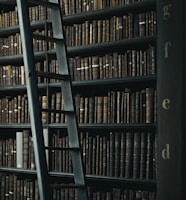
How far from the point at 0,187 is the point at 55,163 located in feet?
2.01

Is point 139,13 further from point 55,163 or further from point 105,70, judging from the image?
point 55,163

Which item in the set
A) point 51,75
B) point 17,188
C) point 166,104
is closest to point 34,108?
point 51,75

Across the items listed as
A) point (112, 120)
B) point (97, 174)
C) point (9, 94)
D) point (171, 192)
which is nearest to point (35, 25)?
point (9, 94)

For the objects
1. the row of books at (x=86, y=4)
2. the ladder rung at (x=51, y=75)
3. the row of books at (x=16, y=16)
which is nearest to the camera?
the ladder rung at (x=51, y=75)

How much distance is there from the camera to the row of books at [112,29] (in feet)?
9.85

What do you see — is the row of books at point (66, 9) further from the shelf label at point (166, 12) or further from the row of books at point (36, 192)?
the row of books at point (36, 192)

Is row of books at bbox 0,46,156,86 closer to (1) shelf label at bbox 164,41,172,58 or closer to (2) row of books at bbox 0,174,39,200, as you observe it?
(1) shelf label at bbox 164,41,172,58

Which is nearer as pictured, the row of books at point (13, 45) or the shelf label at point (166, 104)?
the shelf label at point (166, 104)

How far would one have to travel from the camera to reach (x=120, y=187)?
3270mm

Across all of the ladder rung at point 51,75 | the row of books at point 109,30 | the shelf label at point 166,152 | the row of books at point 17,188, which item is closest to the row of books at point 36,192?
the row of books at point 17,188

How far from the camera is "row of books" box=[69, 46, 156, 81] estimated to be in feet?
9.78

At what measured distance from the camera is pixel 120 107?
3078 millimetres

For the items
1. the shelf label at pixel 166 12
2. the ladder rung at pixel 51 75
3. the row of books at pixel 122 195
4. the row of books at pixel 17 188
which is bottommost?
the row of books at pixel 17 188

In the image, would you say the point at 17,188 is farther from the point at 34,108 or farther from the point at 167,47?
the point at 167,47
